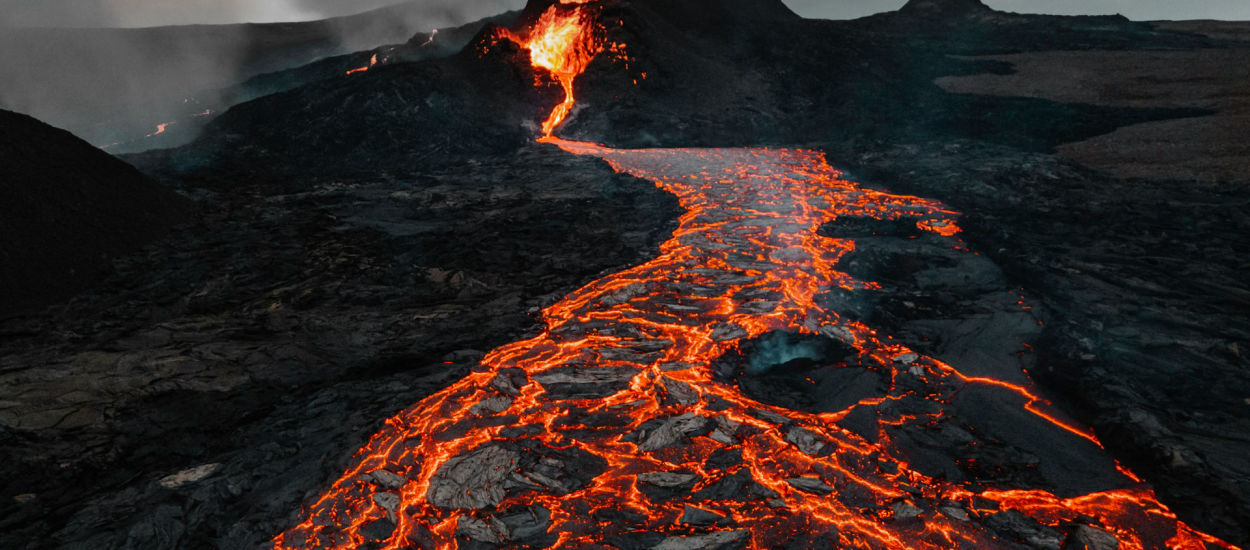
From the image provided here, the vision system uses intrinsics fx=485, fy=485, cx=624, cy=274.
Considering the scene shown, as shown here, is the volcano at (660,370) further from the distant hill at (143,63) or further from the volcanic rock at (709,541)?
the distant hill at (143,63)

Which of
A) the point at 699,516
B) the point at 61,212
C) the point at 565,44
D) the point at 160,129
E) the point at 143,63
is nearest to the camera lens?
the point at 699,516

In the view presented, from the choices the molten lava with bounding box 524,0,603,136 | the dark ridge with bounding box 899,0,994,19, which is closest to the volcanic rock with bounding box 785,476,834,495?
the molten lava with bounding box 524,0,603,136

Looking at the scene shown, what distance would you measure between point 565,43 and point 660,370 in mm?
25157

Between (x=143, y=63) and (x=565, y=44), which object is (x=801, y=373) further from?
(x=143, y=63)

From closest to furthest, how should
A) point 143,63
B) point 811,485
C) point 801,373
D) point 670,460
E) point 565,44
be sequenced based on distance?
point 811,485
point 670,460
point 801,373
point 565,44
point 143,63

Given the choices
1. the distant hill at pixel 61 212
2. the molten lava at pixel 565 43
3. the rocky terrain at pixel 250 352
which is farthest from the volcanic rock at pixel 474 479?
the molten lava at pixel 565 43

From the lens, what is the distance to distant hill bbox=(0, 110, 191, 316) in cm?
714

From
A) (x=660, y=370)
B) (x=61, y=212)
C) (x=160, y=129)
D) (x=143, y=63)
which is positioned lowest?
(x=660, y=370)

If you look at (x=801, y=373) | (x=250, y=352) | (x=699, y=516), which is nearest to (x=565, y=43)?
(x=250, y=352)

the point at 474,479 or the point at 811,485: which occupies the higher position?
the point at 474,479

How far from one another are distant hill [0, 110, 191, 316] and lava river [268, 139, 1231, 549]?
6730 millimetres

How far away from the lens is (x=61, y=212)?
321 inches

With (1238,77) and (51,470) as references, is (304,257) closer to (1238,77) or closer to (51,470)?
(51,470)

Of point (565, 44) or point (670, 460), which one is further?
point (565, 44)
